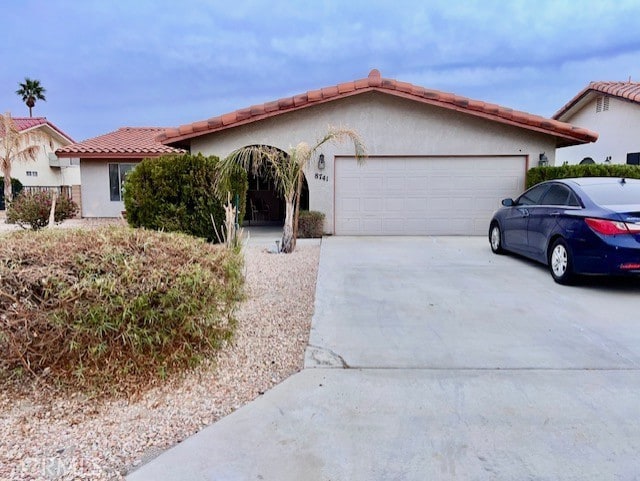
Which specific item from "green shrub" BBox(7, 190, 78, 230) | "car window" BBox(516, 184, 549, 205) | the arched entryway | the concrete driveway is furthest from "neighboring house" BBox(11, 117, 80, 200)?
the concrete driveway

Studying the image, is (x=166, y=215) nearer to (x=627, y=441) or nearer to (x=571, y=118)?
(x=627, y=441)

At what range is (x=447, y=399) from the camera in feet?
11.7

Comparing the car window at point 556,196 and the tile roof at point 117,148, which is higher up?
the tile roof at point 117,148

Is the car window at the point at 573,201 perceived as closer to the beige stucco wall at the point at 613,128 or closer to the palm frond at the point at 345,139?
the palm frond at the point at 345,139

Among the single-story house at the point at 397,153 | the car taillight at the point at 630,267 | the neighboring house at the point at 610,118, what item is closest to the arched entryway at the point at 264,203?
the single-story house at the point at 397,153

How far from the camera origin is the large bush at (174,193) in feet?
35.0

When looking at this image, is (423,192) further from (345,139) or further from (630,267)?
(630,267)

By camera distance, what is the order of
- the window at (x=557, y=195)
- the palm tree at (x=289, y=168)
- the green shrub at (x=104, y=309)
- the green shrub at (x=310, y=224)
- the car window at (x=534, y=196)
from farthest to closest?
1. the green shrub at (x=310, y=224)
2. the palm tree at (x=289, y=168)
3. the car window at (x=534, y=196)
4. the window at (x=557, y=195)
5. the green shrub at (x=104, y=309)

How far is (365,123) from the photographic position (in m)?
12.8

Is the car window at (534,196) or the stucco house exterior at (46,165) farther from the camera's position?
the stucco house exterior at (46,165)

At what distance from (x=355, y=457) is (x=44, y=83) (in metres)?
49.1

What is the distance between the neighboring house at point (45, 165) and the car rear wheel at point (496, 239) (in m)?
23.4

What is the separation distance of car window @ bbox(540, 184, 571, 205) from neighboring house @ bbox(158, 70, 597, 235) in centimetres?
489

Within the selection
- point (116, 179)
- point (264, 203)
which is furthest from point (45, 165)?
point (264, 203)
